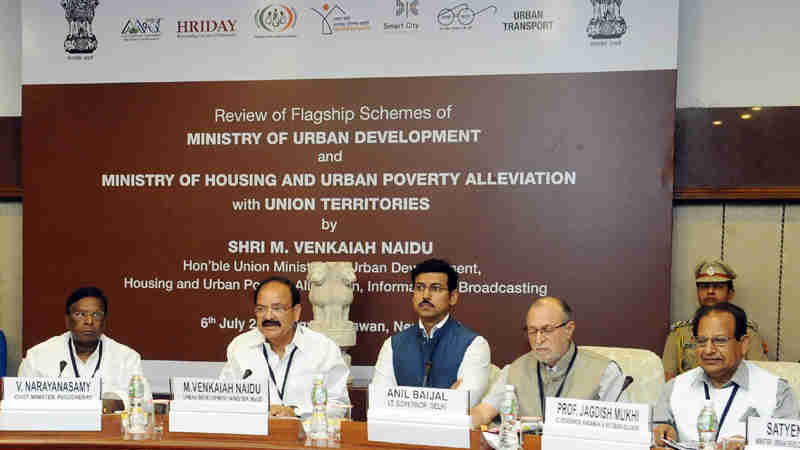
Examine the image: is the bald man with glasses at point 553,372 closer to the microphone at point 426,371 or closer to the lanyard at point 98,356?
the microphone at point 426,371

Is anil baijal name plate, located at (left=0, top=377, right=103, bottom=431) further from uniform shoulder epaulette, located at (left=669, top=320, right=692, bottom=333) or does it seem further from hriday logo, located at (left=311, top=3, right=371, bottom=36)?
uniform shoulder epaulette, located at (left=669, top=320, right=692, bottom=333)

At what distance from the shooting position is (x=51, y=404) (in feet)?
7.65

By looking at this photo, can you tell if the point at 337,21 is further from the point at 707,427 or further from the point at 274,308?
the point at 707,427

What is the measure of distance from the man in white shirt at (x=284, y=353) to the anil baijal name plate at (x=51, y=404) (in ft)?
2.79

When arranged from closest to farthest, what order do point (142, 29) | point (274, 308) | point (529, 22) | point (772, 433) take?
point (772, 433) < point (274, 308) < point (529, 22) < point (142, 29)

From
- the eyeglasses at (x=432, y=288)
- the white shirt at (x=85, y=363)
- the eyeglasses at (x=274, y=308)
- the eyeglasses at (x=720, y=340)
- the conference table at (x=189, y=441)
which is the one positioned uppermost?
the eyeglasses at (x=432, y=288)

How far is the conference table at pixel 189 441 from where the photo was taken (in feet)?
7.00

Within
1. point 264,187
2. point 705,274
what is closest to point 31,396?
point 264,187

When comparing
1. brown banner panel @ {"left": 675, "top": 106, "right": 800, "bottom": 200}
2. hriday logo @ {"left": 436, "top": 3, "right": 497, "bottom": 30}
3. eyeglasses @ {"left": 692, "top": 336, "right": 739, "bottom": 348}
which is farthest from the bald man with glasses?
hriday logo @ {"left": 436, "top": 3, "right": 497, "bottom": 30}

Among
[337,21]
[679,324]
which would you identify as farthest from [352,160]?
[679,324]

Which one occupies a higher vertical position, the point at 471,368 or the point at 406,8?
the point at 406,8

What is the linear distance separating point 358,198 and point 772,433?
2.85m

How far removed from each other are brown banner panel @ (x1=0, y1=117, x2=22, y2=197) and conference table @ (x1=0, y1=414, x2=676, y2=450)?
314 cm

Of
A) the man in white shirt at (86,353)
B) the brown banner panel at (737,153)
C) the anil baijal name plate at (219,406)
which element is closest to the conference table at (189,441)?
the anil baijal name plate at (219,406)
